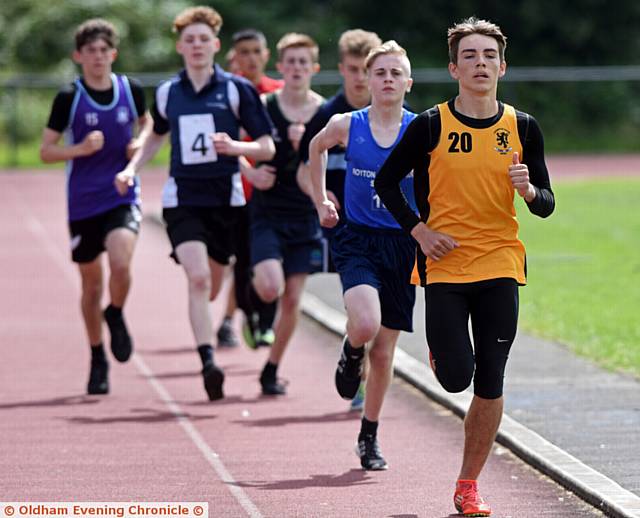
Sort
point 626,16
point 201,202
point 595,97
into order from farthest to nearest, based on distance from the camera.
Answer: point 626,16 → point 595,97 → point 201,202

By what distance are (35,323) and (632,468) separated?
7649mm

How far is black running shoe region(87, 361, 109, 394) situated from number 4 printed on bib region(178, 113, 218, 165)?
1.56 metres

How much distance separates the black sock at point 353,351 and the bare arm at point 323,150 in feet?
2.11

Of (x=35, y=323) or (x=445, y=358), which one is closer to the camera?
(x=445, y=358)

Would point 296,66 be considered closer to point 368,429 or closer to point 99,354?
point 99,354

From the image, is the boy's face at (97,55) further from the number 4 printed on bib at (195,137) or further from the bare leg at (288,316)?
the bare leg at (288,316)

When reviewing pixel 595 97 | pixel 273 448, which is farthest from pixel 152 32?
→ pixel 273 448

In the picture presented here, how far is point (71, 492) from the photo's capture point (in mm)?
7488

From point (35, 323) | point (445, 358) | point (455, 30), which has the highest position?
point (455, 30)

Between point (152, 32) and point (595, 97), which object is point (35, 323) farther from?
point (152, 32)

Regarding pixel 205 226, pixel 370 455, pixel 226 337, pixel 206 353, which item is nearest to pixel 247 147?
pixel 205 226

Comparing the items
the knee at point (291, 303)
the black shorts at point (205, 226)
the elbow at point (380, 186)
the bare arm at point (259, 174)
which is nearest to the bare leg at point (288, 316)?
the knee at point (291, 303)

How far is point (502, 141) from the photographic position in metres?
6.94

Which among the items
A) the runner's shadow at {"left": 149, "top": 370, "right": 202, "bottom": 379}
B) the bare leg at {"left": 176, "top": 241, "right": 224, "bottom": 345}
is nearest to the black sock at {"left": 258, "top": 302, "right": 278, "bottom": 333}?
the runner's shadow at {"left": 149, "top": 370, "right": 202, "bottom": 379}
